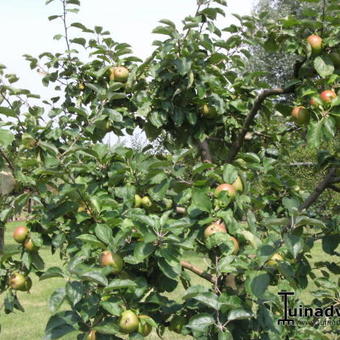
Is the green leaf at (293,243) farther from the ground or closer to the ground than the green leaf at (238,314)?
farther from the ground

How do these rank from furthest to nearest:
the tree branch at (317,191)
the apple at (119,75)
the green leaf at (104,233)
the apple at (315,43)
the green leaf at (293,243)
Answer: the apple at (119,75) → the tree branch at (317,191) → the apple at (315,43) → the green leaf at (104,233) → the green leaf at (293,243)

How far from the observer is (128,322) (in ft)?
4.60

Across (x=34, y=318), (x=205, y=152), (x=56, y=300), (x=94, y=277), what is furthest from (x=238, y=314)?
(x=34, y=318)

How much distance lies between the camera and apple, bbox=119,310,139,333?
4.56 ft

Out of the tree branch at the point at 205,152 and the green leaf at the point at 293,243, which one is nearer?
the green leaf at the point at 293,243

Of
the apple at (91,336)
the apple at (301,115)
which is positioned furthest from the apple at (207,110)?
the apple at (91,336)

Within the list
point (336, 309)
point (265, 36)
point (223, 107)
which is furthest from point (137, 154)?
point (336, 309)

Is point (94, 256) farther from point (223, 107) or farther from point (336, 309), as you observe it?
point (336, 309)

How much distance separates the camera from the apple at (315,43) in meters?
1.67

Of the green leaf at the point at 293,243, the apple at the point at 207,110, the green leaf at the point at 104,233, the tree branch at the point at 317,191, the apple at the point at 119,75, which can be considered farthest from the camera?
the apple at the point at 119,75

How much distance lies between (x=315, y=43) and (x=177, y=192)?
0.73m

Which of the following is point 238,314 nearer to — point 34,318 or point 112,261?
point 112,261

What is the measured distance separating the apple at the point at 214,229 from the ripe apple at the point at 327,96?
566mm

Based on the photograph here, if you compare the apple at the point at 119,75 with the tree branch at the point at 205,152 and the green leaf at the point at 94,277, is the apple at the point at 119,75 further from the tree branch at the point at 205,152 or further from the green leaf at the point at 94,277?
the green leaf at the point at 94,277
